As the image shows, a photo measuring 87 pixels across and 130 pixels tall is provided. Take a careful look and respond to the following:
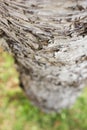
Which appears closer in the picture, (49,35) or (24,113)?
(49,35)

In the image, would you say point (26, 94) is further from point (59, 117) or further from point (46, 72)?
point (46, 72)

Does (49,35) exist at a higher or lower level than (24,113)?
higher

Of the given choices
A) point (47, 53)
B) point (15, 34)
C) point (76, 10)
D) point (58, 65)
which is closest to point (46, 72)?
point (58, 65)

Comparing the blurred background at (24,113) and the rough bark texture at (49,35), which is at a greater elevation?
the rough bark texture at (49,35)

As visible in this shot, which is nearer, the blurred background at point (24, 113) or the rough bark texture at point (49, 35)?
the rough bark texture at point (49, 35)
